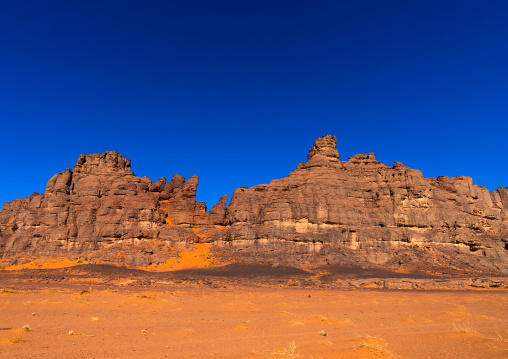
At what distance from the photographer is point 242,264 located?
61.5 meters

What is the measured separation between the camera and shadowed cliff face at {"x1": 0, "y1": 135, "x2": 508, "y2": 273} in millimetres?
64250

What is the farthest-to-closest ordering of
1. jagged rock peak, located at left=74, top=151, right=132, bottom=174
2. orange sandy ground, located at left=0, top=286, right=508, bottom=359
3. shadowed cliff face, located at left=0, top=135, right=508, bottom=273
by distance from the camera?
jagged rock peak, located at left=74, top=151, right=132, bottom=174
shadowed cliff face, located at left=0, top=135, right=508, bottom=273
orange sandy ground, located at left=0, top=286, right=508, bottom=359

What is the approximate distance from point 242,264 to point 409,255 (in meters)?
32.4

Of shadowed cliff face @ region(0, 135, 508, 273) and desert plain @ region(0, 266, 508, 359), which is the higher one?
shadowed cliff face @ region(0, 135, 508, 273)

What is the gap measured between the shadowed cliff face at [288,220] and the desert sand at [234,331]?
3929 cm

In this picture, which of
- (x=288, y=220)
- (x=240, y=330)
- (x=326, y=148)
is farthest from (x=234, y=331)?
(x=326, y=148)

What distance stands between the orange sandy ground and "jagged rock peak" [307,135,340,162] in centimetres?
5645

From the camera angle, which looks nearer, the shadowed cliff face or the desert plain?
the desert plain

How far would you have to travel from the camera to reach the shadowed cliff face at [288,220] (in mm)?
64250

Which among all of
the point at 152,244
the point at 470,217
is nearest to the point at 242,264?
the point at 152,244

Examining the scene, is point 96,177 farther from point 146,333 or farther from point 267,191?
point 146,333

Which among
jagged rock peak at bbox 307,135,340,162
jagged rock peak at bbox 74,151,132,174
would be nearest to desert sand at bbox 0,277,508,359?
jagged rock peak at bbox 307,135,340,162

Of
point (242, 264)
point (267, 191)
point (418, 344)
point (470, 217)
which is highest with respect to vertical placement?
point (267, 191)

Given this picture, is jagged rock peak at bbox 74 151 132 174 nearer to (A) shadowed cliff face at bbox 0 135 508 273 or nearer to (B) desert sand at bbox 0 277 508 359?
(A) shadowed cliff face at bbox 0 135 508 273
